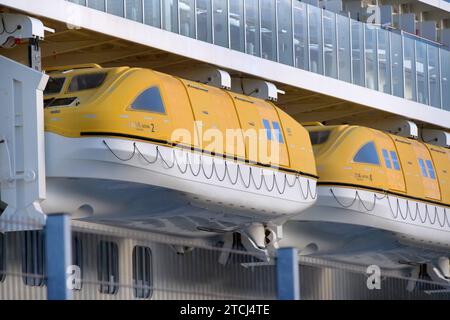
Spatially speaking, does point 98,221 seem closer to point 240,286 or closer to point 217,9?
point 217,9

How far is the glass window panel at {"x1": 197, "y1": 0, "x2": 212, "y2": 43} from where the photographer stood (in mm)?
25031

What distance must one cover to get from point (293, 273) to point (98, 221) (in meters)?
8.05

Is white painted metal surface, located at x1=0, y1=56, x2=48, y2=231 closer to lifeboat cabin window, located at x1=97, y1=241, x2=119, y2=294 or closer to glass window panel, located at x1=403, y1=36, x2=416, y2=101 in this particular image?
lifeboat cabin window, located at x1=97, y1=241, x2=119, y2=294

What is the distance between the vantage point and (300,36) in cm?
2812

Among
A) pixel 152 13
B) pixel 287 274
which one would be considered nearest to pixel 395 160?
pixel 152 13

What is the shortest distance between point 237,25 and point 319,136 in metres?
2.53

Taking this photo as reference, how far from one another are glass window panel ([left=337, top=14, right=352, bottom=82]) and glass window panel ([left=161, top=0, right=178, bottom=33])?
5.59 m

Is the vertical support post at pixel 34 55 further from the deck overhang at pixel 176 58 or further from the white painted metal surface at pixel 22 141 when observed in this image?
the white painted metal surface at pixel 22 141

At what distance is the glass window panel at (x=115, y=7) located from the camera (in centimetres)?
2292

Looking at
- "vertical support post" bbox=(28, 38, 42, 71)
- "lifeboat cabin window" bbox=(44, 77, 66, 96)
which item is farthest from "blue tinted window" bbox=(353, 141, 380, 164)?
"vertical support post" bbox=(28, 38, 42, 71)

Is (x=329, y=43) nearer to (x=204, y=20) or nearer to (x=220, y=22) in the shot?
(x=220, y=22)

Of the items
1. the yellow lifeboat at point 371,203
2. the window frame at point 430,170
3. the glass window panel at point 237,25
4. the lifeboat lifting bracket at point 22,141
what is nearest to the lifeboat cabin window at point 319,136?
the yellow lifeboat at point 371,203

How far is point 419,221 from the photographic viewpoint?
28.3 m
